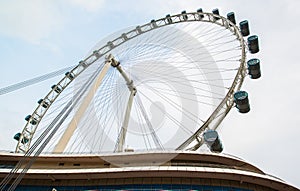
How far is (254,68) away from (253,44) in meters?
3.44

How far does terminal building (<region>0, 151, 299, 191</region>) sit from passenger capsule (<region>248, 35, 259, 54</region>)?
11.5 m

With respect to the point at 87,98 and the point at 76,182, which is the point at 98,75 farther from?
the point at 76,182

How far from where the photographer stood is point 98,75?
26031 mm

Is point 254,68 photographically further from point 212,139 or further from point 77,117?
point 77,117

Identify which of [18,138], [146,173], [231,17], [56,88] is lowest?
[146,173]

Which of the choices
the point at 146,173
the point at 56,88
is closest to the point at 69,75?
the point at 56,88

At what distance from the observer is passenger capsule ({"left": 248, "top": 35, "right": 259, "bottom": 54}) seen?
2614 cm

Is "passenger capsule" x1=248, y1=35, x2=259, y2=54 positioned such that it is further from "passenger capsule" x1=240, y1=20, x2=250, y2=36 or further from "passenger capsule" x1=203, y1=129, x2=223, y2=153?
"passenger capsule" x1=203, y1=129, x2=223, y2=153

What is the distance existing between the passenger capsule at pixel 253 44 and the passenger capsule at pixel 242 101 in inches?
274

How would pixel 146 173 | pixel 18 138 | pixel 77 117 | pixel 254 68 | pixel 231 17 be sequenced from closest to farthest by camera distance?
pixel 146 173
pixel 77 117
pixel 254 68
pixel 231 17
pixel 18 138

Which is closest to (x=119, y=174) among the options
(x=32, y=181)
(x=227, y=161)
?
(x=32, y=181)

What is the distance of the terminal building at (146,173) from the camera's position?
1884 cm

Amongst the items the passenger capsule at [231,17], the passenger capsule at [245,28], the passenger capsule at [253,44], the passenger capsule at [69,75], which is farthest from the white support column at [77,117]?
the passenger capsule at [231,17]

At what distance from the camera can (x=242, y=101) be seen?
21.4 m
